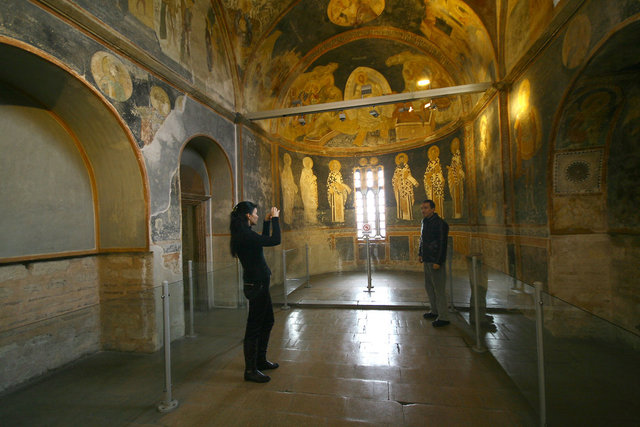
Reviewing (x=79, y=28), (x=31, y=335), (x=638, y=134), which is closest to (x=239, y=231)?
(x=31, y=335)

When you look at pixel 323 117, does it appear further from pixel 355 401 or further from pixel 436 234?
pixel 355 401

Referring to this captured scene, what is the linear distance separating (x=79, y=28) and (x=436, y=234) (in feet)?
20.5

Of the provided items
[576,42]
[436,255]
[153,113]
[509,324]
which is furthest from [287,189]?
[509,324]

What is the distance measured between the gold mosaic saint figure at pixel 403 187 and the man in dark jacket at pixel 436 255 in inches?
270

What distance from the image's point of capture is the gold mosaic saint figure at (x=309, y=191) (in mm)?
12102

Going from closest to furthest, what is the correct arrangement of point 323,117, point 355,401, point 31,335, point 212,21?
1. point 31,335
2. point 355,401
3. point 212,21
4. point 323,117

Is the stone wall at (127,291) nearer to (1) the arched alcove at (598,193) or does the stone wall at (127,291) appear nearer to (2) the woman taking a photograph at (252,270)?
(2) the woman taking a photograph at (252,270)

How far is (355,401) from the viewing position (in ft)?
10.8

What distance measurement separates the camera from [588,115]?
4.99 m

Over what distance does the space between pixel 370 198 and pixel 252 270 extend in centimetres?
1003

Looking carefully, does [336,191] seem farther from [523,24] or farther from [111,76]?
[111,76]

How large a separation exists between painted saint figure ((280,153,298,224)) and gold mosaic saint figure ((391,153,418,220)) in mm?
4141

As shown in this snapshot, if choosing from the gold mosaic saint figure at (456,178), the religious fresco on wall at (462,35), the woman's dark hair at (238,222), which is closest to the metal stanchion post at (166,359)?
the woman's dark hair at (238,222)

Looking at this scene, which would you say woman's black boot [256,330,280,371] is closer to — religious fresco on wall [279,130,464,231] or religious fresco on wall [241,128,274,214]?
religious fresco on wall [241,128,274,214]
